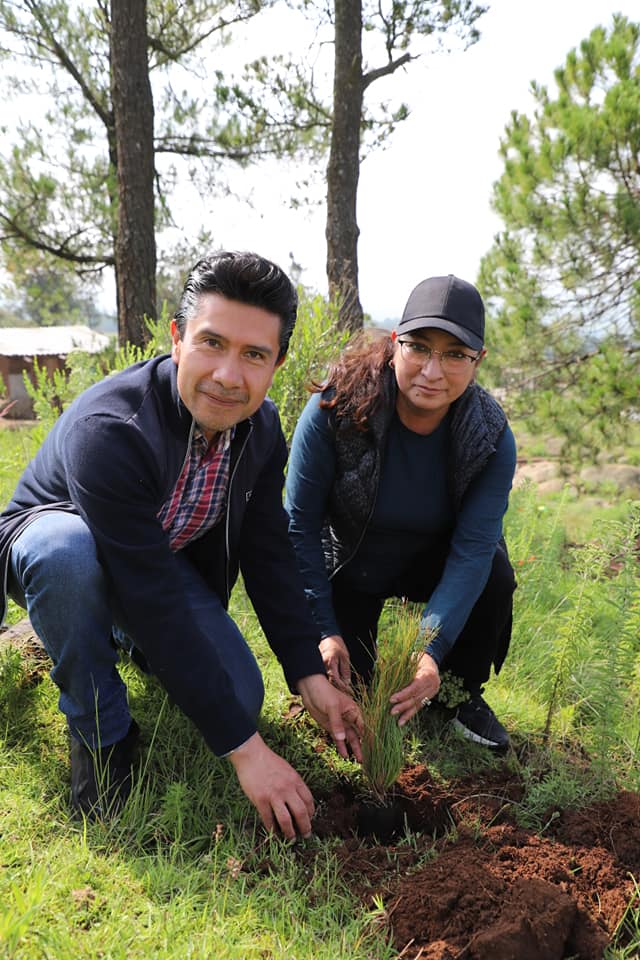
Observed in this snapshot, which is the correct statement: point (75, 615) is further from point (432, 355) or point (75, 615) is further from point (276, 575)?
point (432, 355)

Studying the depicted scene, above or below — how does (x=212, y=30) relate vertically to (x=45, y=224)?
above

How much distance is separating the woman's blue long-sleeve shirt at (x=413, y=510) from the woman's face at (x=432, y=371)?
0.22 m

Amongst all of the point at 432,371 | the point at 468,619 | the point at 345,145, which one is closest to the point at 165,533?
the point at 432,371

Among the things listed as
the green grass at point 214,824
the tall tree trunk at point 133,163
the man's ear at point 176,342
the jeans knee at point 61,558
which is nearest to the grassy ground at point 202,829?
the green grass at point 214,824

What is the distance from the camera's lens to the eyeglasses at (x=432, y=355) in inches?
88.9

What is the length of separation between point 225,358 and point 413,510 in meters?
1.01

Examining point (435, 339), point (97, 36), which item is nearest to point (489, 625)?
point (435, 339)

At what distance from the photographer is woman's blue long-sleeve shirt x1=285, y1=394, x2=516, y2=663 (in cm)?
240

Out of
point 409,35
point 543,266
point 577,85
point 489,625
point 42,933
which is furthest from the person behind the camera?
point 409,35

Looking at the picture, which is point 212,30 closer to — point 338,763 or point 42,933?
point 338,763

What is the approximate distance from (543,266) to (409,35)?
10.6 feet

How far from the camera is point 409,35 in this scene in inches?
313

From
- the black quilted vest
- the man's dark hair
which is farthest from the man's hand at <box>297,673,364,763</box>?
the man's dark hair

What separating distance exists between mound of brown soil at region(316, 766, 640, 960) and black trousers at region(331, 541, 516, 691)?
1.43ft
